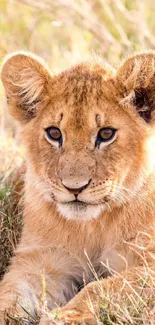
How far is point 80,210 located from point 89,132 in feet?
1.25

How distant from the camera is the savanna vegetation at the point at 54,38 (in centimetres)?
534

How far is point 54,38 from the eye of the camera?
10.4 metres

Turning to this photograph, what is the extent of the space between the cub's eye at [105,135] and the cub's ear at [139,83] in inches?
7.1

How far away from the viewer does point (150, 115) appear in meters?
4.41

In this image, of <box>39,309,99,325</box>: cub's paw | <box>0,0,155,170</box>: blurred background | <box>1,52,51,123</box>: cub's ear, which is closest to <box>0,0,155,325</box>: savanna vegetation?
<box>0,0,155,170</box>: blurred background

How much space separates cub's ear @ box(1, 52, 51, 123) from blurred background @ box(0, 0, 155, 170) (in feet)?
6.81

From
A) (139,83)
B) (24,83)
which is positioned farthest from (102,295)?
(24,83)

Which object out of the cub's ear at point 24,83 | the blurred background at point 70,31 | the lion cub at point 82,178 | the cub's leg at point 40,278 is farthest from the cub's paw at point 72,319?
the blurred background at point 70,31

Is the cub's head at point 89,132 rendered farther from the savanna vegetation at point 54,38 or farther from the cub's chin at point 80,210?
the savanna vegetation at point 54,38

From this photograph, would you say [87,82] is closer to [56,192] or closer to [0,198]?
[56,192]

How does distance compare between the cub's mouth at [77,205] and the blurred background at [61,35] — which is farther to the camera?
the blurred background at [61,35]

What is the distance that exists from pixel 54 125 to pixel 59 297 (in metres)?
0.89

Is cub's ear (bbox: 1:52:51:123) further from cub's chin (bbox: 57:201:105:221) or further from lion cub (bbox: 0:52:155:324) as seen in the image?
cub's chin (bbox: 57:201:105:221)

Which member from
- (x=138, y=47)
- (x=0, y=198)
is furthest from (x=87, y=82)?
(x=138, y=47)
